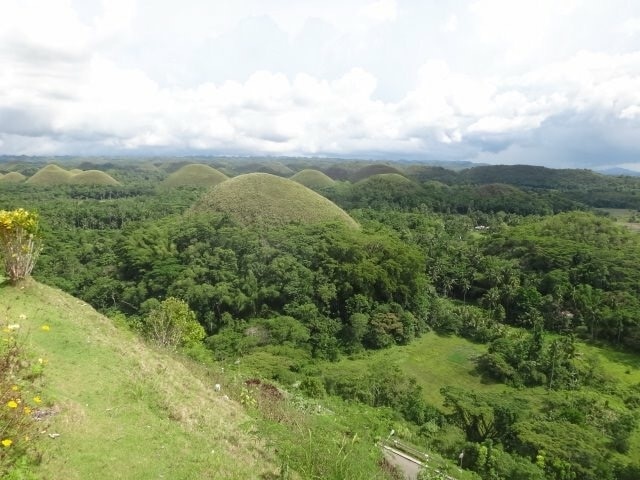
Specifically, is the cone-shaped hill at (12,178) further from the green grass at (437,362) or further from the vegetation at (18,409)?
the vegetation at (18,409)

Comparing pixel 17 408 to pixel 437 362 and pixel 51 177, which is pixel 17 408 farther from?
pixel 51 177

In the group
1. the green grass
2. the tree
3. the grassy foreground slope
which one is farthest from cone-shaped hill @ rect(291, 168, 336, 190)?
the grassy foreground slope

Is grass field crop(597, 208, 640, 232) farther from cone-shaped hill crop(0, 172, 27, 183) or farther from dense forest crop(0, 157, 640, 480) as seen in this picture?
cone-shaped hill crop(0, 172, 27, 183)

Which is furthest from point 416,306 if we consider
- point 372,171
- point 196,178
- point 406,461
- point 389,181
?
point 372,171

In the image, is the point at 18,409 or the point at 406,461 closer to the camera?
the point at 18,409

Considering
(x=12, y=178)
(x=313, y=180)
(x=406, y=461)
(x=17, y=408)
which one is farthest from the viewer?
(x=313, y=180)

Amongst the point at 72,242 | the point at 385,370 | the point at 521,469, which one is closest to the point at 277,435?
the point at 521,469

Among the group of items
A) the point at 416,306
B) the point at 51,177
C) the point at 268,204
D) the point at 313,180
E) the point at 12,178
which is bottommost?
the point at 416,306
